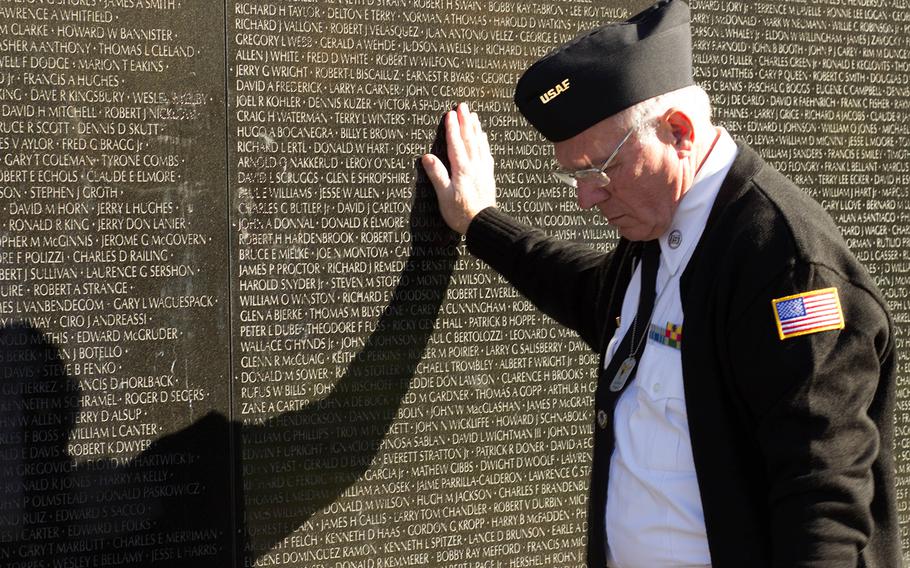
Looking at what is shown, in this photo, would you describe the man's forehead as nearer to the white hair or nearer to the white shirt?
the white hair

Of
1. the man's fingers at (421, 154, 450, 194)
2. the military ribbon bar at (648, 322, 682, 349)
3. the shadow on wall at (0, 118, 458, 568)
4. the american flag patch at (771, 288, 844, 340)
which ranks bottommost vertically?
the shadow on wall at (0, 118, 458, 568)

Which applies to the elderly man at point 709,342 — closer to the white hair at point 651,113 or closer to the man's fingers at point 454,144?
the white hair at point 651,113

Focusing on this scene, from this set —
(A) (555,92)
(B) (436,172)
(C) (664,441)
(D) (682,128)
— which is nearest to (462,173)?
(B) (436,172)

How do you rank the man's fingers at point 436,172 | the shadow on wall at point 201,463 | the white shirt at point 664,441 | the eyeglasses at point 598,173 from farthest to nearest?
the man's fingers at point 436,172 < the shadow on wall at point 201,463 < the eyeglasses at point 598,173 < the white shirt at point 664,441

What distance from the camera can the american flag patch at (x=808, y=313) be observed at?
2.21 m

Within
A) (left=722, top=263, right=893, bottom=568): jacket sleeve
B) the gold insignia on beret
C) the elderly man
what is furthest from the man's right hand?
(left=722, top=263, right=893, bottom=568): jacket sleeve

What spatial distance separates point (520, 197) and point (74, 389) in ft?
5.38

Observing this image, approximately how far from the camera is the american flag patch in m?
2.21

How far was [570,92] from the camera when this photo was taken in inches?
104

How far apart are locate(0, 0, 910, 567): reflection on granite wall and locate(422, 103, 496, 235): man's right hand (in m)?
0.08

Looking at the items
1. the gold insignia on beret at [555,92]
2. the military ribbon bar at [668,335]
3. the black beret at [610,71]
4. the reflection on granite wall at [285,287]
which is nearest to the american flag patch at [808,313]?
the military ribbon bar at [668,335]

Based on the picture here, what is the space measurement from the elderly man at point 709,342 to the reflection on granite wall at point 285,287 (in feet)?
2.88

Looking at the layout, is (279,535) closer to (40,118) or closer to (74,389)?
(74,389)

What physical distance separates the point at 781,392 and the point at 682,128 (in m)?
0.70
